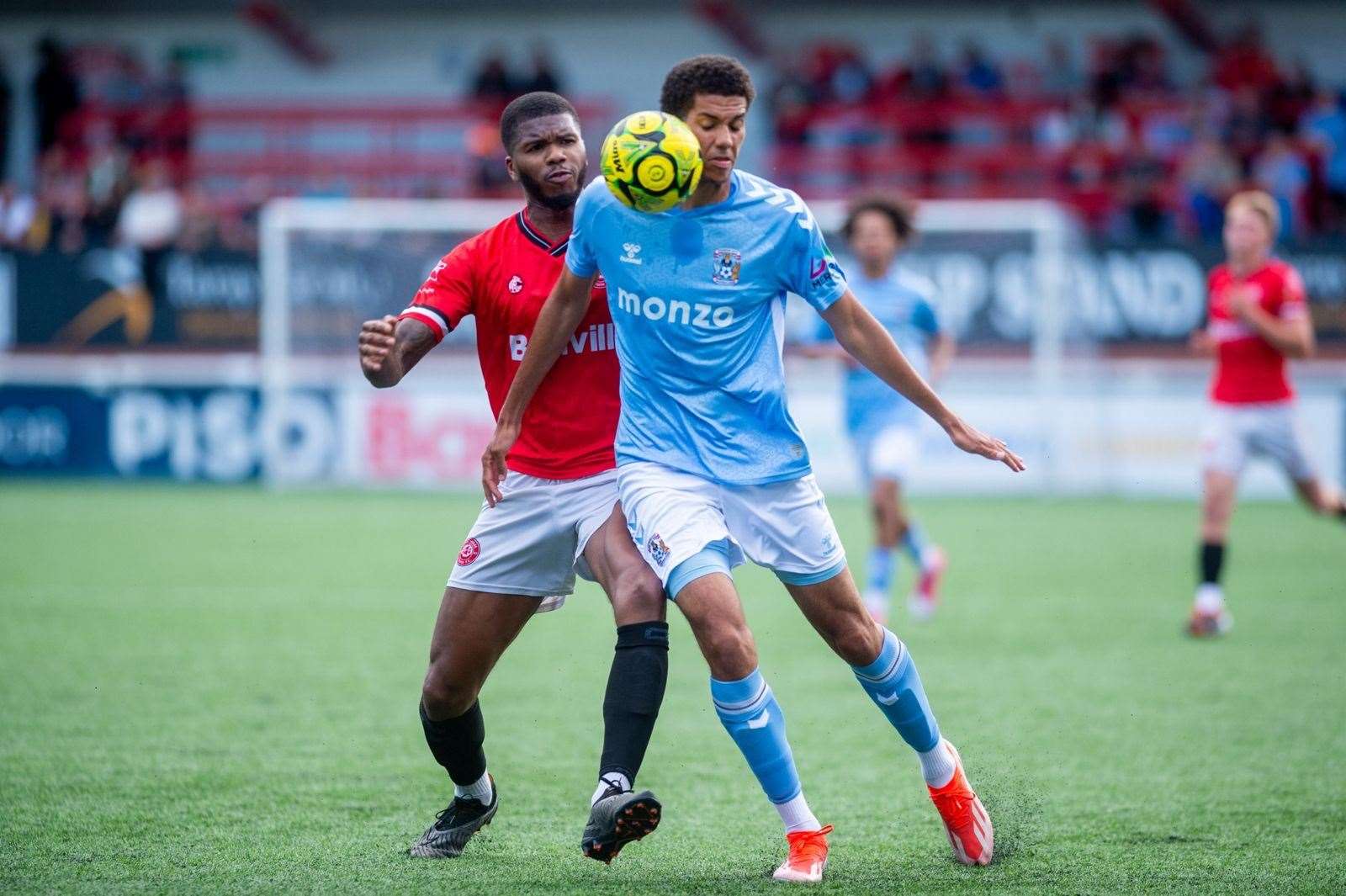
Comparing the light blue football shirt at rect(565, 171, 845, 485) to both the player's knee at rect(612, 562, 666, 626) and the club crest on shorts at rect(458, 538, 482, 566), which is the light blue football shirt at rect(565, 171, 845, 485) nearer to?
the player's knee at rect(612, 562, 666, 626)

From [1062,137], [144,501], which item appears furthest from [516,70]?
[144,501]

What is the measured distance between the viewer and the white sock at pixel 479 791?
4.90 meters

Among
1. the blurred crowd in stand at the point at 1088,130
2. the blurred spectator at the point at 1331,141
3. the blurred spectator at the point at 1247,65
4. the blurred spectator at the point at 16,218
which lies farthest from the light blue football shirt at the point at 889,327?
the blurred spectator at the point at 16,218

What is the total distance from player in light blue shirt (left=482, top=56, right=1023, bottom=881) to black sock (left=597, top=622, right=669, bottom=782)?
14cm

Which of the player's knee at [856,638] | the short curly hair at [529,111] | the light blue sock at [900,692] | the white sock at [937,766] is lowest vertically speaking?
the white sock at [937,766]

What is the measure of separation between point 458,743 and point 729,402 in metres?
1.31

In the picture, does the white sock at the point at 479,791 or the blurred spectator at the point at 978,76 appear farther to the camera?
the blurred spectator at the point at 978,76

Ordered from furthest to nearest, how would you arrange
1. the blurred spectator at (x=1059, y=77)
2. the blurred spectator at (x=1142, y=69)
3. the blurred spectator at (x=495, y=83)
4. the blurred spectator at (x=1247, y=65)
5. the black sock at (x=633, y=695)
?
the blurred spectator at (x=495, y=83)
the blurred spectator at (x=1059, y=77)
the blurred spectator at (x=1142, y=69)
the blurred spectator at (x=1247, y=65)
the black sock at (x=633, y=695)

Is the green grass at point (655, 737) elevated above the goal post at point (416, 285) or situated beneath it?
situated beneath

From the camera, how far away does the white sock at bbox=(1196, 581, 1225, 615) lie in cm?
898

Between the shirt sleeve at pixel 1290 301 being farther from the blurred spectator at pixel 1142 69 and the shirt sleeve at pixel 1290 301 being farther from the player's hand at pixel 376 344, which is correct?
the blurred spectator at pixel 1142 69

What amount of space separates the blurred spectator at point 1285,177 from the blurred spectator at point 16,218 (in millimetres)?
15118

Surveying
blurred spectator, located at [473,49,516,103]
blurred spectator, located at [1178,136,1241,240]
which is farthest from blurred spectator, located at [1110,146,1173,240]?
blurred spectator, located at [473,49,516,103]

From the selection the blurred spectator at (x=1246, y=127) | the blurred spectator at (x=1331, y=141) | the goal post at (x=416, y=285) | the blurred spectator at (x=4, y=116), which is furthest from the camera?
the blurred spectator at (x=4, y=116)
